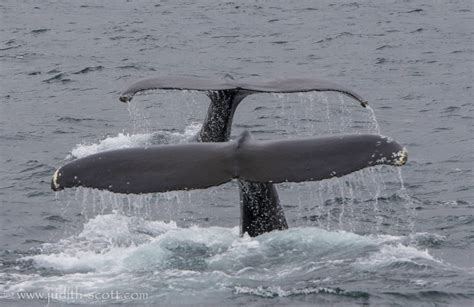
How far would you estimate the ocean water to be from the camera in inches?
384

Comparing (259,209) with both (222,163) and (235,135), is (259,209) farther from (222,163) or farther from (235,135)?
(235,135)

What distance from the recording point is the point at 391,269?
9.93m

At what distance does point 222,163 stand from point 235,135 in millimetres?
8367

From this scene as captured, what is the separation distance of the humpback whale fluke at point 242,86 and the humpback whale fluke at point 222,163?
1795mm

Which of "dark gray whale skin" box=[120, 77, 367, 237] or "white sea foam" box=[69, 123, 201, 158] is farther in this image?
"white sea foam" box=[69, 123, 201, 158]

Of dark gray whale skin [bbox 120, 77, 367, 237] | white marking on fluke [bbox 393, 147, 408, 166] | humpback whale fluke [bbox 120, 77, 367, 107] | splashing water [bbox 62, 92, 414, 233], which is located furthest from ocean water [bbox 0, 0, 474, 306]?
white marking on fluke [bbox 393, 147, 408, 166]

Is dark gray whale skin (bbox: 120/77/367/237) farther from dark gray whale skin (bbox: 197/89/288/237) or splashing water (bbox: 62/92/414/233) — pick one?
splashing water (bbox: 62/92/414/233)

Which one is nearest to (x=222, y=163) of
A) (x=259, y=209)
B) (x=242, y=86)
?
(x=259, y=209)

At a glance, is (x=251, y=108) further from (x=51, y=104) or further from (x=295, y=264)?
(x=295, y=264)

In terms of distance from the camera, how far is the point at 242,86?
10656mm

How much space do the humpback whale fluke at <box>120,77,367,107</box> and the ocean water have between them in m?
1.12

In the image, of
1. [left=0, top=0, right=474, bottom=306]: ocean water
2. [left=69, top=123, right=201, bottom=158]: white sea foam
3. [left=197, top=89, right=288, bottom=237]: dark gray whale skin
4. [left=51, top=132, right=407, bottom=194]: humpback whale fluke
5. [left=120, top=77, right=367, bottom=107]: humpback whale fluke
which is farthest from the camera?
[left=69, top=123, right=201, bottom=158]: white sea foam

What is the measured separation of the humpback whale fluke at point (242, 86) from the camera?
10.6m

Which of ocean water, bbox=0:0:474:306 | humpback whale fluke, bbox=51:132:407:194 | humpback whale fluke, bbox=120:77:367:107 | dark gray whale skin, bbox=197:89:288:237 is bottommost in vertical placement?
ocean water, bbox=0:0:474:306
